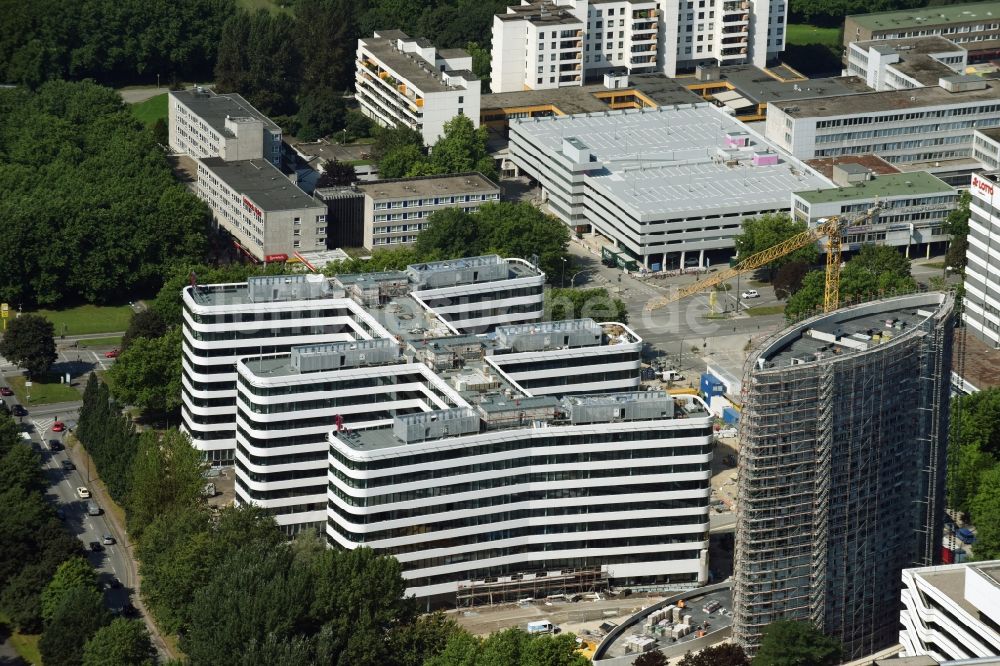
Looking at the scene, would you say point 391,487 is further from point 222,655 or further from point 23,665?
point 23,665

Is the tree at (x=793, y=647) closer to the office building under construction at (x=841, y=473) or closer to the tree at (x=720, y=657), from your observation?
the tree at (x=720, y=657)

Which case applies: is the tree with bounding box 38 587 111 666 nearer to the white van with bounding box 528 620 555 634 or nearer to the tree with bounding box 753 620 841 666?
the white van with bounding box 528 620 555 634

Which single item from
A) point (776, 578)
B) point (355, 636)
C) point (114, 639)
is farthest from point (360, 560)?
point (776, 578)

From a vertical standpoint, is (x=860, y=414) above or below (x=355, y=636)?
above

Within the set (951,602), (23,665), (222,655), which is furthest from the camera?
(23,665)

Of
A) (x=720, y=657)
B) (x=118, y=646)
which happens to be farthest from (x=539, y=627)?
(x=118, y=646)

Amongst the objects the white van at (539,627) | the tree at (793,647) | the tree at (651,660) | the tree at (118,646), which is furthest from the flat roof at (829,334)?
the tree at (118,646)

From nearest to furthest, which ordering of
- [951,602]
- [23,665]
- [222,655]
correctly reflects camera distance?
[951,602]
[222,655]
[23,665]
